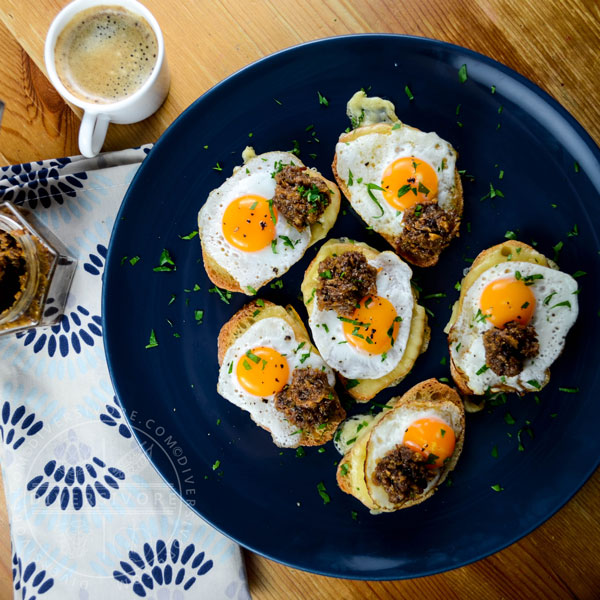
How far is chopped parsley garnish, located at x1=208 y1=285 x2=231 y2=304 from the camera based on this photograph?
374 centimetres

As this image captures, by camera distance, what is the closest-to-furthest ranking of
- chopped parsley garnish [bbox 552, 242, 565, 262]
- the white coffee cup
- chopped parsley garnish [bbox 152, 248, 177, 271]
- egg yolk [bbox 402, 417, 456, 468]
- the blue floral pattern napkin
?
the white coffee cup
egg yolk [bbox 402, 417, 456, 468]
chopped parsley garnish [bbox 552, 242, 565, 262]
chopped parsley garnish [bbox 152, 248, 177, 271]
the blue floral pattern napkin

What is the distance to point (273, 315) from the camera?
368cm

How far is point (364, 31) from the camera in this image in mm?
3705

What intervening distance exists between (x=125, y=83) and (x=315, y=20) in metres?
1.38

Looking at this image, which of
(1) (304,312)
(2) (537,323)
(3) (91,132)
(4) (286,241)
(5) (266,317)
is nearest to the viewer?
(3) (91,132)

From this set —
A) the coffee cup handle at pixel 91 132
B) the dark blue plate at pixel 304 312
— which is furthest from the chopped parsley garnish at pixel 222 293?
the coffee cup handle at pixel 91 132

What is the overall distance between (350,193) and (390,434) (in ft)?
5.39

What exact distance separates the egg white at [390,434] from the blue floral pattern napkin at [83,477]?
1.16 metres

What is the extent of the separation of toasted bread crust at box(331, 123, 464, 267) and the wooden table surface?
2.43 ft

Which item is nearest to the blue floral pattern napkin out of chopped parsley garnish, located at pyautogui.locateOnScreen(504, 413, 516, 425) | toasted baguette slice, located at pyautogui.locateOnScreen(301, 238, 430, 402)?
toasted baguette slice, located at pyautogui.locateOnScreen(301, 238, 430, 402)

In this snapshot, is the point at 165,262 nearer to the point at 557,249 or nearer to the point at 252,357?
the point at 252,357

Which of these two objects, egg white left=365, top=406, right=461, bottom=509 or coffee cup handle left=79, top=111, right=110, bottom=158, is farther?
egg white left=365, top=406, right=461, bottom=509

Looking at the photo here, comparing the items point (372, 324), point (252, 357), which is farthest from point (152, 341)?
point (372, 324)

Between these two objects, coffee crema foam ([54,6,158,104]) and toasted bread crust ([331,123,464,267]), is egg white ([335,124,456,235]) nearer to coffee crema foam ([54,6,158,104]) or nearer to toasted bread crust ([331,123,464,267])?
toasted bread crust ([331,123,464,267])
